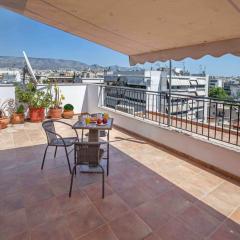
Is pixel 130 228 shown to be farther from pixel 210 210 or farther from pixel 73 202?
pixel 210 210

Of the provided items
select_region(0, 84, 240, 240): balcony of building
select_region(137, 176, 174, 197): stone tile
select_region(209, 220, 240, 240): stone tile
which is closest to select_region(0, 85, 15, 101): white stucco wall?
select_region(0, 84, 240, 240): balcony of building

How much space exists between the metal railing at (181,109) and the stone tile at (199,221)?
1797mm

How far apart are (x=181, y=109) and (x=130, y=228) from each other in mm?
3437

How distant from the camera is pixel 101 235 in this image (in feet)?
7.06

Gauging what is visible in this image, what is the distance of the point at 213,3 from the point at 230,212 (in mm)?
2384

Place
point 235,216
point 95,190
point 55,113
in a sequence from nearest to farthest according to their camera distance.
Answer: point 235,216 → point 95,190 → point 55,113

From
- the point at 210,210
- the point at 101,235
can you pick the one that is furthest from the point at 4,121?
the point at 210,210

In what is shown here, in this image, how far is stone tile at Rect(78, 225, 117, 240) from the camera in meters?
2.11

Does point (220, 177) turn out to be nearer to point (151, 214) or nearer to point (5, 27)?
point (151, 214)

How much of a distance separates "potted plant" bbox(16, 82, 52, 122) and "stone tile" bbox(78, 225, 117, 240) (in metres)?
5.79

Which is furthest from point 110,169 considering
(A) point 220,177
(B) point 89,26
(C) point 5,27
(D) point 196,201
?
(C) point 5,27

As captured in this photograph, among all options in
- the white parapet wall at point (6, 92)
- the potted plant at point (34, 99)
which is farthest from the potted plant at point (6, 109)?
the potted plant at point (34, 99)

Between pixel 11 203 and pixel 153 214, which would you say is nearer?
pixel 153 214

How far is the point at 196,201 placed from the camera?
2.78m
